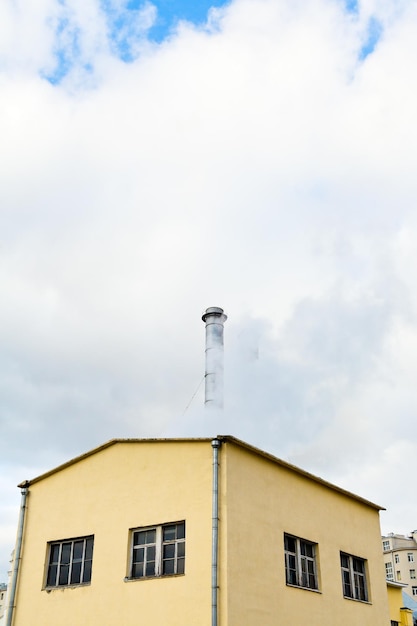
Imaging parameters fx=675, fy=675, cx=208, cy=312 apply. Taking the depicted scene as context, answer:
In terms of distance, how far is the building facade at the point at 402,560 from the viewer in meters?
85.8

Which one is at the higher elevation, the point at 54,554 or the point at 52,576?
the point at 54,554

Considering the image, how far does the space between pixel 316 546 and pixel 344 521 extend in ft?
6.23

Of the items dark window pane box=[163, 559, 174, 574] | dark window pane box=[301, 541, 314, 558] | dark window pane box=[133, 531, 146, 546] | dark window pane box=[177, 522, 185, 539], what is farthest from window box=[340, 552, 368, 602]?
dark window pane box=[133, 531, 146, 546]

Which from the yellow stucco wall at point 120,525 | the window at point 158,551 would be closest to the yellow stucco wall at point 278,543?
the yellow stucco wall at point 120,525

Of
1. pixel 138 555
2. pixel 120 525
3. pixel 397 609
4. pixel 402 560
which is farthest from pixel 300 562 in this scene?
pixel 402 560

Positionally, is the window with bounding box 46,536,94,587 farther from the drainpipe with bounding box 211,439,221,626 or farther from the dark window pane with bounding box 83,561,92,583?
the drainpipe with bounding box 211,439,221,626

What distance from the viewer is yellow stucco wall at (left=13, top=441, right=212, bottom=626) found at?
14.5 metres

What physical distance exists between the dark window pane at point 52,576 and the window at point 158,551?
8.48ft

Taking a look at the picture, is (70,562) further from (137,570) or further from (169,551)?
(169,551)

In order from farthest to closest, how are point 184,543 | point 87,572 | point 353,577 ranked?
point 353,577, point 87,572, point 184,543

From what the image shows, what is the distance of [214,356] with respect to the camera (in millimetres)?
27266

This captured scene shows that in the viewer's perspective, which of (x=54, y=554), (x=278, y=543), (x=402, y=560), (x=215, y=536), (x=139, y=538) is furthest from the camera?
(x=402, y=560)

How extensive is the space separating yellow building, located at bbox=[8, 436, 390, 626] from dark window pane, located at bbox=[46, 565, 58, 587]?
5 centimetres

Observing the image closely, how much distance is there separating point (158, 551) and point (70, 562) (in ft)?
9.43
